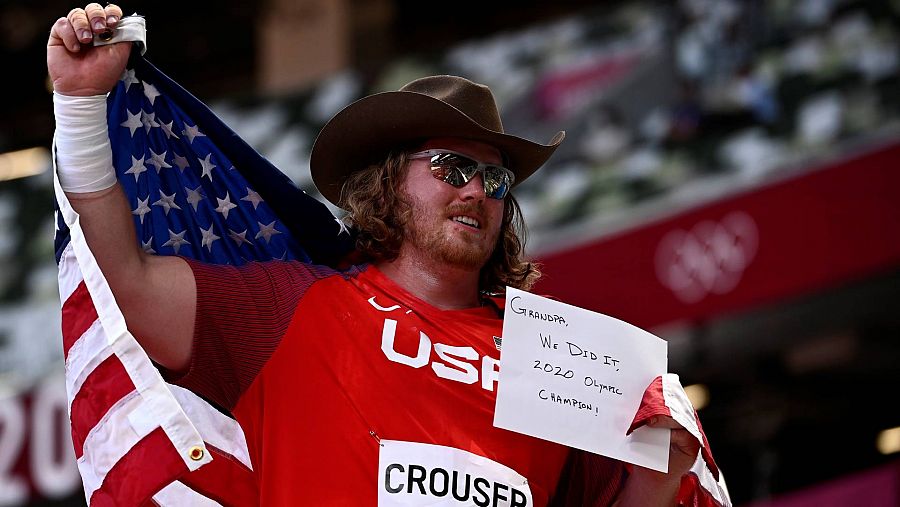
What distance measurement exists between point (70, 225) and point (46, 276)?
6.46m

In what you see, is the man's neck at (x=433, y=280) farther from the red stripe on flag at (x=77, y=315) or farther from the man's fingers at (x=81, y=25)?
the man's fingers at (x=81, y=25)

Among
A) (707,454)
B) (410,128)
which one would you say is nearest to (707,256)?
(410,128)

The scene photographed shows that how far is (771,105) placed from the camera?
726cm

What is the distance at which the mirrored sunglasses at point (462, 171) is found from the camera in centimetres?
298

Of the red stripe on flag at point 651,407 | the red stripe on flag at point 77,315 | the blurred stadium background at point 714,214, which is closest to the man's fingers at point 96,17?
the red stripe on flag at point 77,315

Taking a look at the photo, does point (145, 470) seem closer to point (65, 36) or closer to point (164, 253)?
point (164, 253)

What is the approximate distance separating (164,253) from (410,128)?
609 millimetres

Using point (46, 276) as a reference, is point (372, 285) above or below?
below

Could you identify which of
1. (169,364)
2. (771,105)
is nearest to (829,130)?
(771,105)

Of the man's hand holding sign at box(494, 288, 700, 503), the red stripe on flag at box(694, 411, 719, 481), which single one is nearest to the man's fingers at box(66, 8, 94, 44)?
the man's hand holding sign at box(494, 288, 700, 503)

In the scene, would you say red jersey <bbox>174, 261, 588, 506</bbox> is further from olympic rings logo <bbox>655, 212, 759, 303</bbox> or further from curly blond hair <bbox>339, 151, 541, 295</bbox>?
olympic rings logo <bbox>655, 212, 759, 303</bbox>

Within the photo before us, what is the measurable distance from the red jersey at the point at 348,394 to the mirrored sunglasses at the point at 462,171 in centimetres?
31

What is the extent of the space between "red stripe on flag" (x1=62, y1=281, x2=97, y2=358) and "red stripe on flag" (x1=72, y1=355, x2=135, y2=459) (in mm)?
78

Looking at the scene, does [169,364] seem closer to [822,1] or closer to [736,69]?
[736,69]
